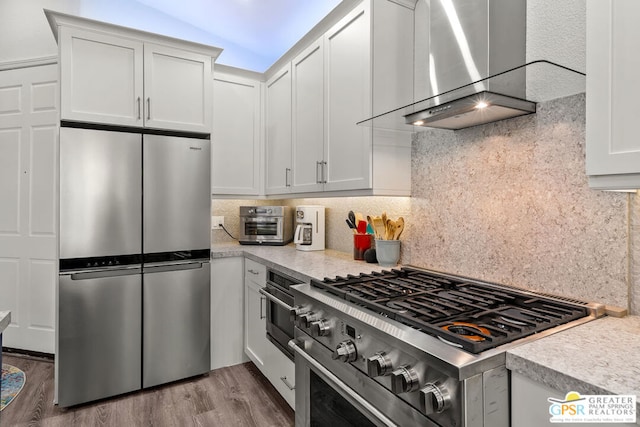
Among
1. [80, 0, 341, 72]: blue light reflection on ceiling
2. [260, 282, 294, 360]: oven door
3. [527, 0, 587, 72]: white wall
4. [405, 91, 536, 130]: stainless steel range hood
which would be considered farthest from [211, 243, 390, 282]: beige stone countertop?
[80, 0, 341, 72]: blue light reflection on ceiling

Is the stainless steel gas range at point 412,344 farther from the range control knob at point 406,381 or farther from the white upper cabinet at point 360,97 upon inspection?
the white upper cabinet at point 360,97

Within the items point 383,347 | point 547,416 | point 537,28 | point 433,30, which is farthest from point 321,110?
point 547,416

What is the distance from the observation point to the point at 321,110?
2275mm

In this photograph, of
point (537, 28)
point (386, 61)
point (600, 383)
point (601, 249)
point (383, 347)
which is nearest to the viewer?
point (600, 383)

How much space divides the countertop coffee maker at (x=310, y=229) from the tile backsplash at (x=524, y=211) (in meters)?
0.82

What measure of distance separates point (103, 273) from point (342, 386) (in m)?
1.73

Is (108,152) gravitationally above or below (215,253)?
above

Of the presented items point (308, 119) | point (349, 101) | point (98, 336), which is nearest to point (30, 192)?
point (98, 336)

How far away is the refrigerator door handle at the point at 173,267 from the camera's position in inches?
93.1

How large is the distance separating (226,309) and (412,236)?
1.53 m

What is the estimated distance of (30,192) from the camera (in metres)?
3.02

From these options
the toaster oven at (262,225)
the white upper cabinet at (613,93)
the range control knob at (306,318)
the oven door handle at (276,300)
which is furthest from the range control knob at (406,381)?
the toaster oven at (262,225)

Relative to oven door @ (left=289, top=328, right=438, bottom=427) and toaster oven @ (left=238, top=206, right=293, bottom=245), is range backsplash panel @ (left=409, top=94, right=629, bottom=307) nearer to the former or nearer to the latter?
oven door @ (left=289, top=328, right=438, bottom=427)

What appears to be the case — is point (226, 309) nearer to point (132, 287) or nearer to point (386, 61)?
point (132, 287)
